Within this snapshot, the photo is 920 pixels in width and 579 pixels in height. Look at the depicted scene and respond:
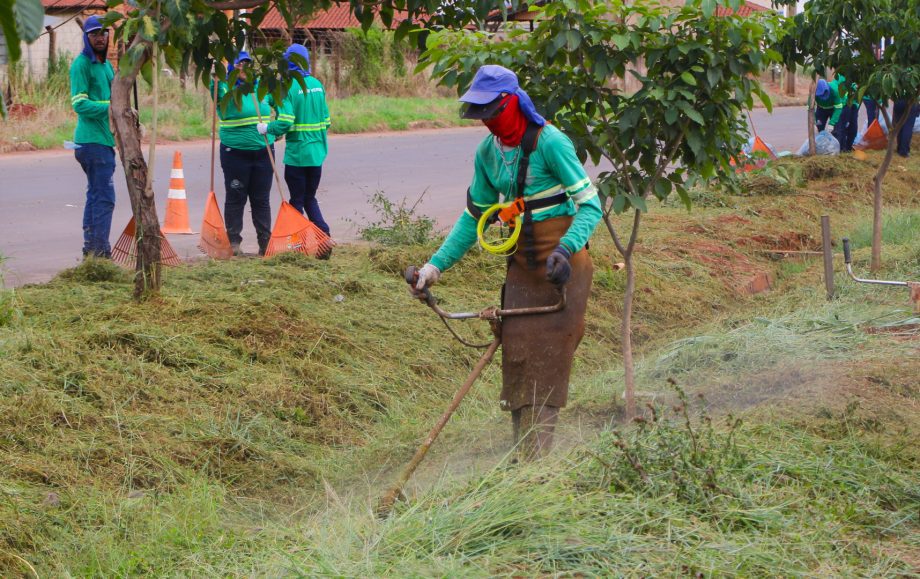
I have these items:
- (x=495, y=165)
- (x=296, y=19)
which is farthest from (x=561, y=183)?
(x=296, y=19)

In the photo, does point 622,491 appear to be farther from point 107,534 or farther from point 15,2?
point 15,2

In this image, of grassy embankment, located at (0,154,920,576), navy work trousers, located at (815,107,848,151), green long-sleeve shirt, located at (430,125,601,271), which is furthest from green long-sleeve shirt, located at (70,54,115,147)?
navy work trousers, located at (815,107,848,151)

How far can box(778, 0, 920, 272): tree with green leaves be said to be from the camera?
865 cm

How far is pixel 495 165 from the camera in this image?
4539mm

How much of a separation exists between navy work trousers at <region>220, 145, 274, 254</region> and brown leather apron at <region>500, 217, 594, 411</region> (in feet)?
16.0

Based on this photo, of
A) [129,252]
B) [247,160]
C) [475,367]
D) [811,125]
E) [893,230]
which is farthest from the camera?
[811,125]

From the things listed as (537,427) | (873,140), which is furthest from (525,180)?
(873,140)

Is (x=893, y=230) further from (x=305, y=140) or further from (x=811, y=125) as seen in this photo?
(x=305, y=140)

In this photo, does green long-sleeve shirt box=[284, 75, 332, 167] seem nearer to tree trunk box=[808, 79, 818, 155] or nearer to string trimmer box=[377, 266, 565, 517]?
string trimmer box=[377, 266, 565, 517]

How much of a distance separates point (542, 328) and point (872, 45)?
Result: 19.7ft

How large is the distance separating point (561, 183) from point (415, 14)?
227cm

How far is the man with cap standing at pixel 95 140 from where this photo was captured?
26.6 feet

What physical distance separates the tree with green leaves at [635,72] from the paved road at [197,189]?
389cm

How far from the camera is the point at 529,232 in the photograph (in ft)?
15.0
